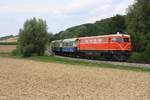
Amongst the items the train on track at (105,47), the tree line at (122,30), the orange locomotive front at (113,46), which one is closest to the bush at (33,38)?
the tree line at (122,30)

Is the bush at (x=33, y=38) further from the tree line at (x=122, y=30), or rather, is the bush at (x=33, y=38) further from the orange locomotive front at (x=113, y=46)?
the orange locomotive front at (x=113, y=46)

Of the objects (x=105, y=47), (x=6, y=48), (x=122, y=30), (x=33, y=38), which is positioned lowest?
(x=105, y=47)

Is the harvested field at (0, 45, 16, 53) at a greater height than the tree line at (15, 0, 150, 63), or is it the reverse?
the tree line at (15, 0, 150, 63)

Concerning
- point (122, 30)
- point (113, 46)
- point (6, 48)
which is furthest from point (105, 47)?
point (6, 48)

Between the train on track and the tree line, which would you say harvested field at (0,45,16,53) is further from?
the train on track

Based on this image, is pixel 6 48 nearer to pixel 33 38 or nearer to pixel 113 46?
pixel 33 38

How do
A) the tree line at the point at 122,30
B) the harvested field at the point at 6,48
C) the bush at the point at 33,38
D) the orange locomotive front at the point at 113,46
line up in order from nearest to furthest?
1. the orange locomotive front at the point at 113,46
2. the tree line at the point at 122,30
3. the bush at the point at 33,38
4. the harvested field at the point at 6,48

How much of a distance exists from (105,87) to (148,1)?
40.4 meters

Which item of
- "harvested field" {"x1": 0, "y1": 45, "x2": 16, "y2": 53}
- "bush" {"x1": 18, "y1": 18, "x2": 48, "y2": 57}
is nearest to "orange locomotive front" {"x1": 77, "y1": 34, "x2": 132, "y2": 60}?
"bush" {"x1": 18, "y1": 18, "x2": 48, "y2": 57}

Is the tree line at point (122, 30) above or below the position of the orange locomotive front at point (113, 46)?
above

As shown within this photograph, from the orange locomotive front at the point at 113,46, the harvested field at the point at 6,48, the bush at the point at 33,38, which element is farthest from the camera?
the harvested field at the point at 6,48

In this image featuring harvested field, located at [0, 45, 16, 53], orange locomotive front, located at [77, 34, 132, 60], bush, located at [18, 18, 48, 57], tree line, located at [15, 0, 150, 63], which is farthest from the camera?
harvested field, located at [0, 45, 16, 53]

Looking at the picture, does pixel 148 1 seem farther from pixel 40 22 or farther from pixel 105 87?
pixel 105 87

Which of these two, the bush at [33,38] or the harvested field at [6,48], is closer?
the bush at [33,38]
